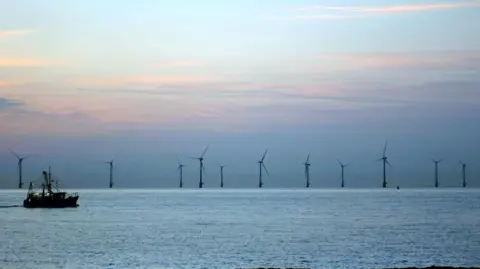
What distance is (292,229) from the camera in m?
139

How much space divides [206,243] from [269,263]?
92.0 ft

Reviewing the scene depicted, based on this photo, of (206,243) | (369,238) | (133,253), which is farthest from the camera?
(369,238)

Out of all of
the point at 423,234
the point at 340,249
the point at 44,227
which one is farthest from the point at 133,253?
the point at 44,227


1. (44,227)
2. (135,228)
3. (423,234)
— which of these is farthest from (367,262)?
(44,227)

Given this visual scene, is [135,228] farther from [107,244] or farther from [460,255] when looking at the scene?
[460,255]

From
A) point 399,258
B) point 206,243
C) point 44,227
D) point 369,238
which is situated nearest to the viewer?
point 399,258

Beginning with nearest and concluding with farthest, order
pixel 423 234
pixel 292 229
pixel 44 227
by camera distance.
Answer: pixel 423 234, pixel 292 229, pixel 44 227

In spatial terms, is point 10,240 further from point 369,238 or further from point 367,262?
point 367,262

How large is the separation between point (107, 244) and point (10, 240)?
55.2ft

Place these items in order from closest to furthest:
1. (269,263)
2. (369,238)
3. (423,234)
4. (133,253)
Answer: (269,263) < (133,253) < (369,238) < (423,234)

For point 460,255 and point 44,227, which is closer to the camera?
point 460,255

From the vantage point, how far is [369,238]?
4616 inches

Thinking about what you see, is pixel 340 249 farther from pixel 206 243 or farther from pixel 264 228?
pixel 264 228

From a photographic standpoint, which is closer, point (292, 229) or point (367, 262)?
point (367, 262)
